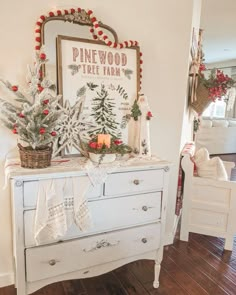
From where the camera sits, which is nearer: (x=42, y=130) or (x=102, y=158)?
(x=42, y=130)

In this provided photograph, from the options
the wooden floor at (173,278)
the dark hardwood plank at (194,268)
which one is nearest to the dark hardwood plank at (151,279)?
the wooden floor at (173,278)

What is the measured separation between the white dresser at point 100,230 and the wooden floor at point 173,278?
14 cm

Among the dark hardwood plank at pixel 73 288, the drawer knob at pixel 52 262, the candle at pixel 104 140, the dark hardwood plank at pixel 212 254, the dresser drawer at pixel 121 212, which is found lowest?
the dark hardwood plank at pixel 73 288

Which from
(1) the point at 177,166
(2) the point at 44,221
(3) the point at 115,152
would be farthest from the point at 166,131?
(2) the point at 44,221

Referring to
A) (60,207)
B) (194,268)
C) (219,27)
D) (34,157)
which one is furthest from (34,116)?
(219,27)

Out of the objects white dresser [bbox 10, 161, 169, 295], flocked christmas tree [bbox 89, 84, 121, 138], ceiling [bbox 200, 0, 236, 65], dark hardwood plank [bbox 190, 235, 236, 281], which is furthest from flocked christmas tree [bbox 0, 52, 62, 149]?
ceiling [bbox 200, 0, 236, 65]

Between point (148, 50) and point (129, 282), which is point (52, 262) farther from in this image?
point (148, 50)

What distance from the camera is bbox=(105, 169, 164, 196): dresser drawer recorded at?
1.50 metres

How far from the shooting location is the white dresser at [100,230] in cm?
130

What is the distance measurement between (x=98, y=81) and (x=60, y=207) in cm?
90

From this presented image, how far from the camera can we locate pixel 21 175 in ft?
4.15

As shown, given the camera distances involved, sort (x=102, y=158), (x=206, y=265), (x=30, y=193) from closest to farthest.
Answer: (x=30, y=193)
(x=102, y=158)
(x=206, y=265)

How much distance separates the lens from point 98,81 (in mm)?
1758

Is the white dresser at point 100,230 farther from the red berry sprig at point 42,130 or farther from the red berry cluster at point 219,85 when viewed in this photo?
the red berry cluster at point 219,85
